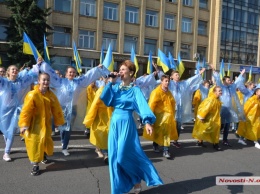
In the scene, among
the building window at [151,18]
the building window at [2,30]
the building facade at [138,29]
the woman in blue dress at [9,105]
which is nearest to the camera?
the woman in blue dress at [9,105]

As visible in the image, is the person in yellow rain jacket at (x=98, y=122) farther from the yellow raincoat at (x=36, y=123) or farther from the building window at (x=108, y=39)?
the building window at (x=108, y=39)

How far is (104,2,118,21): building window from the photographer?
89.6 feet

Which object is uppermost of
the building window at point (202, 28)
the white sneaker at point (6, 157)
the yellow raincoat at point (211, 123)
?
the building window at point (202, 28)

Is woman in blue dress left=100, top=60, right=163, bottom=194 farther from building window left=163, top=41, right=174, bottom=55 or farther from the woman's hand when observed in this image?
building window left=163, top=41, right=174, bottom=55

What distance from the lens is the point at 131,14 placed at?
2867 centimetres

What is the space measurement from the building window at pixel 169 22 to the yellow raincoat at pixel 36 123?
27.2m

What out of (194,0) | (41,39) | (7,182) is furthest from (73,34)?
(7,182)

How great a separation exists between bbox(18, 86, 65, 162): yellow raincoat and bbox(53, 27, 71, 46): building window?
2091cm

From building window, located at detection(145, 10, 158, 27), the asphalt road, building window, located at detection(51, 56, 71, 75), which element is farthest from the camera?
building window, located at detection(145, 10, 158, 27)

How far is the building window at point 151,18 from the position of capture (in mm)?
29731

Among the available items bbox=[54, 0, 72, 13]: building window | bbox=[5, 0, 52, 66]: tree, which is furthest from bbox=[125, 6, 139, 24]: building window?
bbox=[5, 0, 52, 66]: tree

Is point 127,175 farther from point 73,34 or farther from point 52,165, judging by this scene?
point 73,34

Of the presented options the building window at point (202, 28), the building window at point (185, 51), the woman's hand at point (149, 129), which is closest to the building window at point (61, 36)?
the building window at point (185, 51)

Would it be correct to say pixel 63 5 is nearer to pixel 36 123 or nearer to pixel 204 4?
pixel 204 4
